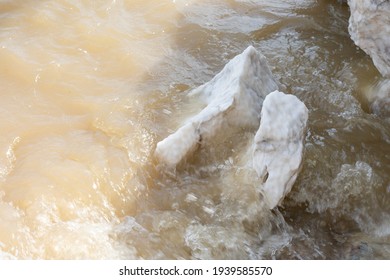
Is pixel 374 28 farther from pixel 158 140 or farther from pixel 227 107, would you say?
pixel 158 140

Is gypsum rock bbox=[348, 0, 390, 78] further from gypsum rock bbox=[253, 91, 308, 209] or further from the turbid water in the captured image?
gypsum rock bbox=[253, 91, 308, 209]

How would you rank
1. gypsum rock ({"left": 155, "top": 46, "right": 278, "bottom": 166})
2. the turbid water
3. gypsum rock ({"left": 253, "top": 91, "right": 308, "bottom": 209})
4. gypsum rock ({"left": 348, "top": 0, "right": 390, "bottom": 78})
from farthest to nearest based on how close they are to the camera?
gypsum rock ({"left": 348, "top": 0, "right": 390, "bottom": 78}) < gypsum rock ({"left": 155, "top": 46, "right": 278, "bottom": 166}) < gypsum rock ({"left": 253, "top": 91, "right": 308, "bottom": 209}) < the turbid water

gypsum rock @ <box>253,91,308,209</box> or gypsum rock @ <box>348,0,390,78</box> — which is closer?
gypsum rock @ <box>253,91,308,209</box>

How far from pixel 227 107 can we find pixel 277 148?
0.44 metres

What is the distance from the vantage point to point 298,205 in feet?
10.6

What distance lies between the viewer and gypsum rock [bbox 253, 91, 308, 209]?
3.08m

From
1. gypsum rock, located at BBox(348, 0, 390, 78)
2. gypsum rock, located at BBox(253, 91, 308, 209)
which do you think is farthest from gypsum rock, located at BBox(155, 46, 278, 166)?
gypsum rock, located at BBox(348, 0, 390, 78)

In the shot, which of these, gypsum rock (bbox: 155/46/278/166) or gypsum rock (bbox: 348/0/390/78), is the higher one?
gypsum rock (bbox: 348/0/390/78)

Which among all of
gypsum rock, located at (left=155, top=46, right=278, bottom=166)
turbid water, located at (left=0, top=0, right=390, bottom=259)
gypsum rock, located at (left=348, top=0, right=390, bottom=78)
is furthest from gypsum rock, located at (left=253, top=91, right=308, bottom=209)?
gypsum rock, located at (left=348, top=0, right=390, bottom=78)

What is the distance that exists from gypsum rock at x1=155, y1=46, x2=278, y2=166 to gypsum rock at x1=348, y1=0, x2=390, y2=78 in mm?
737

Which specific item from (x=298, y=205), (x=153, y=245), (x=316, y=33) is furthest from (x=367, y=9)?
(x=153, y=245)

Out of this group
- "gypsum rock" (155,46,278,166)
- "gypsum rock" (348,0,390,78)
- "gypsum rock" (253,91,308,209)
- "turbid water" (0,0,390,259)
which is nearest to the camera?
"turbid water" (0,0,390,259)
